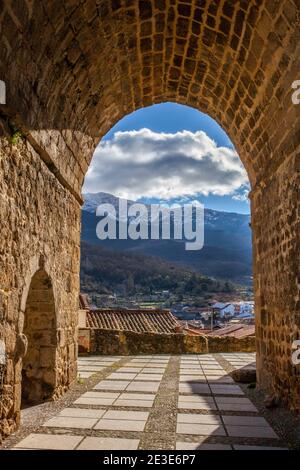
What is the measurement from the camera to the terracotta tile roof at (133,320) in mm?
21234

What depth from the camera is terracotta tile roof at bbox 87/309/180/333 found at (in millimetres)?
21234

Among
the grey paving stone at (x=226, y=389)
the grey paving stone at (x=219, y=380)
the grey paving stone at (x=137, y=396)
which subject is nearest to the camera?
the grey paving stone at (x=137, y=396)

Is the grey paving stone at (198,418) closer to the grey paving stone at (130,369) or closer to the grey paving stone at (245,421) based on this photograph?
the grey paving stone at (245,421)

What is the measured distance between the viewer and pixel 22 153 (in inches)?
180

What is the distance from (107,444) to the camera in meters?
4.01

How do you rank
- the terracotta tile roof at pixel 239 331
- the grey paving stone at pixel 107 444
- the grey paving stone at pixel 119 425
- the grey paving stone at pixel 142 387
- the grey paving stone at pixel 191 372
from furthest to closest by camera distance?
the terracotta tile roof at pixel 239 331 < the grey paving stone at pixel 191 372 < the grey paving stone at pixel 142 387 < the grey paving stone at pixel 119 425 < the grey paving stone at pixel 107 444

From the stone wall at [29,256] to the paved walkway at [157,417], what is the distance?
51cm

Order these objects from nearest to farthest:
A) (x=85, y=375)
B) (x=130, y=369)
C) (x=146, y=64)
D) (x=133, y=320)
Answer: (x=146, y=64), (x=85, y=375), (x=130, y=369), (x=133, y=320)

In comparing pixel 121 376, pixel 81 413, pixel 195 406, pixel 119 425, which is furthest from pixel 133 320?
pixel 119 425

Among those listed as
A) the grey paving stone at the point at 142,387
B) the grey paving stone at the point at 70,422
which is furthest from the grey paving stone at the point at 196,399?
the grey paving stone at the point at 70,422

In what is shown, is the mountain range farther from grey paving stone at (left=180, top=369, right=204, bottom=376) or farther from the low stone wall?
grey paving stone at (left=180, top=369, right=204, bottom=376)

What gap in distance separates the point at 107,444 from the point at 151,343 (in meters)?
9.59

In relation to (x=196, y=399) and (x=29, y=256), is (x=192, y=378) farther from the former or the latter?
(x=29, y=256)

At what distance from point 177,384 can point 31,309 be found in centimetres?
303
